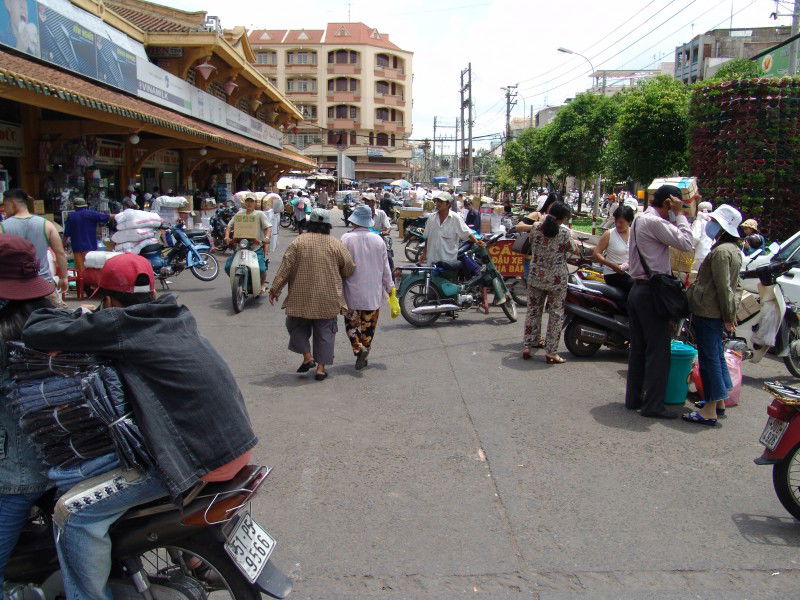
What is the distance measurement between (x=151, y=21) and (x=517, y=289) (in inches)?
744

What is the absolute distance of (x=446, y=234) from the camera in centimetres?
972

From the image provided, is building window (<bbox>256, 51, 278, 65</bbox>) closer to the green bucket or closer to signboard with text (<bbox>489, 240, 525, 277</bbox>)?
signboard with text (<bbox>489, 240, 525, 277</bbox>)

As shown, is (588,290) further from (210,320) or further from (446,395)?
(210,320)

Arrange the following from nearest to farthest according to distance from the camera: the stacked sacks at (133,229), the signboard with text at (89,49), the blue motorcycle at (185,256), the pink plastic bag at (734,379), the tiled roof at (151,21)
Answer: the pink plastic bag at (734,379) < the stacked sacks at (133,229) < the signboard with text at (89,49) < the blue motorcycle at (185,256) < the tiled roof at (151,21)

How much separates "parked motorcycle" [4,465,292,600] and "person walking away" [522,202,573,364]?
17.2 ft

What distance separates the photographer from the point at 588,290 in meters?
7.79

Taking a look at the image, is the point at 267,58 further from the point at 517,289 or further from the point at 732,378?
the point at 732,378

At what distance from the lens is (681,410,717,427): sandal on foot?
573cm

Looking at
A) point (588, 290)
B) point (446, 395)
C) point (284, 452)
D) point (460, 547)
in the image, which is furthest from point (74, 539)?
point (588, 290)

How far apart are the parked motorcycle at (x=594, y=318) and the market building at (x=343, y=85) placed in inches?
2939

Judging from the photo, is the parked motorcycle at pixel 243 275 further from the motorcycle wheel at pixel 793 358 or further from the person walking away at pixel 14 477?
the person walking away at pixel 14 477

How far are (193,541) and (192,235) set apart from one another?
484 inches

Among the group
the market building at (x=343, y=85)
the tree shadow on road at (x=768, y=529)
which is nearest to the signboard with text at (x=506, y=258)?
the tree shadow on road at (x=768, y=529)

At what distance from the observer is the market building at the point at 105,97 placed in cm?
1209
